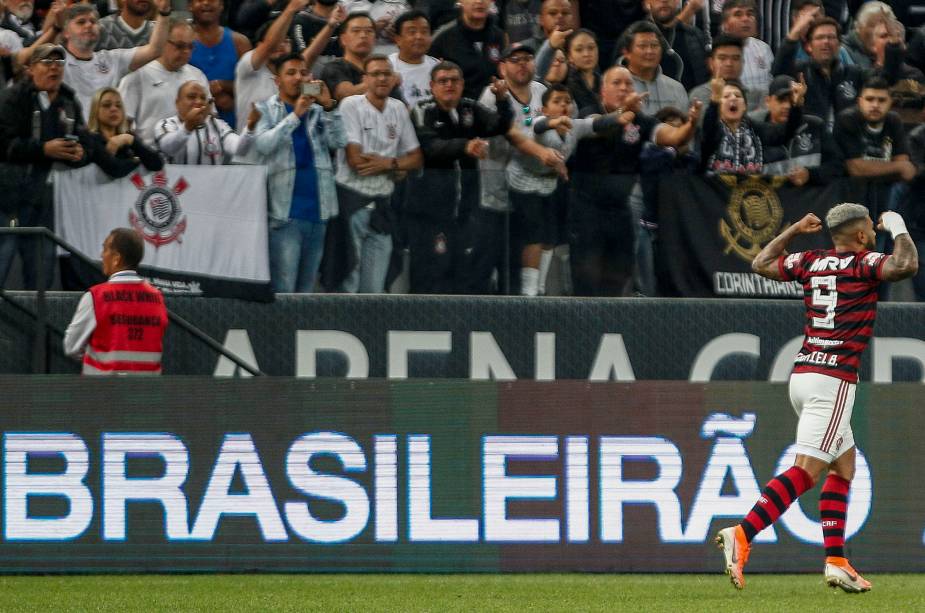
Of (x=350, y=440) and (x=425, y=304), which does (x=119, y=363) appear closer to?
(x=350, y=440)

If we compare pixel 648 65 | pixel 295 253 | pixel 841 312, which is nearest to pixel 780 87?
pixel 648 65

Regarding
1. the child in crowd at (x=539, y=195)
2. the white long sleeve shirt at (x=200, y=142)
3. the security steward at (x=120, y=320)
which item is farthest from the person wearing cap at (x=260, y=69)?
the security steward at (x=120, y=320)

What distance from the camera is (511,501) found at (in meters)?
9.11

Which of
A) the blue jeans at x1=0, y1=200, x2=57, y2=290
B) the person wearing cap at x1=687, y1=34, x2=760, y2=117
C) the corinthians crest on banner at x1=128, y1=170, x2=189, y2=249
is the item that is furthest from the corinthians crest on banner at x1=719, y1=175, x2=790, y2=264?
the blue jeans at x1=0, y1=200, x2=57, y2=290

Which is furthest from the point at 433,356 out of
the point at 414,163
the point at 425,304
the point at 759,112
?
the point at 759,112

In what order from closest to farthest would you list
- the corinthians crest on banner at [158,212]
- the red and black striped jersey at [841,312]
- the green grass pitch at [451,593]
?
the green grass pitch at [451,593]
the red and black striped jersey at [841,312]
the corinthians crest on banner at [158,212]

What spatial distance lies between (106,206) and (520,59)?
3334mm

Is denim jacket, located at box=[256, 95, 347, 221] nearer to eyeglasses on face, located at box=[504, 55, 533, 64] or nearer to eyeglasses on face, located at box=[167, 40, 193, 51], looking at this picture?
eyeglasses on face, located at box=[167, 40, 193, 51]

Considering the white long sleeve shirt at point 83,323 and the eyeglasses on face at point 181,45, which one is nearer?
the white long sleeve shirt at point 83,323

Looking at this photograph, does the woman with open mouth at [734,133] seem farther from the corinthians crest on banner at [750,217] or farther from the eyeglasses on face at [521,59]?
the eyeglasses on face at [521,59]

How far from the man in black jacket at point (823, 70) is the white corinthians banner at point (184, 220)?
470cm

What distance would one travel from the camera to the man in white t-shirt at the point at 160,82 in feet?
35.2

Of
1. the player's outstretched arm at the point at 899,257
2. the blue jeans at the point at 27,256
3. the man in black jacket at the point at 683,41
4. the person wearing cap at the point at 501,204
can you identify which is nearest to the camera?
the player's outstretched arm at the point at 899,257

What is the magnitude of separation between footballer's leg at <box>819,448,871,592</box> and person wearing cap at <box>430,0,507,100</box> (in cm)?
499
